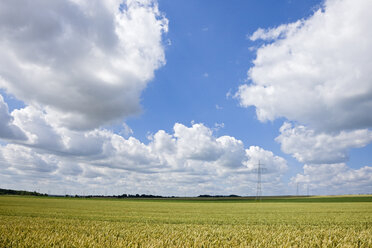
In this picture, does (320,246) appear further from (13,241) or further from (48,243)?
(13,241)

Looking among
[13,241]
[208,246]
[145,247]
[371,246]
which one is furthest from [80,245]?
[371,246]

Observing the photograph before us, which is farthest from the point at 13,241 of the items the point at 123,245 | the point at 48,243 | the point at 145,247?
the point at 145,247


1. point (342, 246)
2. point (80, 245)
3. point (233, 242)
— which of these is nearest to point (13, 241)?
point (80, 245)

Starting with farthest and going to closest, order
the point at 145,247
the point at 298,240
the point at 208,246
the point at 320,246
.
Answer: the point at 298,240 → the point at 320,246 → the point at 208,246 → the point at 145,247

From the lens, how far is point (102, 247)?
22.9ft

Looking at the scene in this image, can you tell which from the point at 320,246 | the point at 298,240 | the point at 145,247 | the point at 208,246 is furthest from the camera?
the point at 298,240

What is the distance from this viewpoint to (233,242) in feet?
26.6

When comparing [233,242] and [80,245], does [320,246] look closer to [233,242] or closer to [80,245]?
[233,242]

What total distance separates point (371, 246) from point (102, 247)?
32.2ft

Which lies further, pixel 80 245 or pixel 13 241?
pixel 13 241

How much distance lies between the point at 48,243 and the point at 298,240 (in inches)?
355

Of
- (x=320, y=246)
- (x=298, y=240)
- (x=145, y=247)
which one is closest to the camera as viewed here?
(x=145, y=247)

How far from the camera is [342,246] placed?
7.52 m

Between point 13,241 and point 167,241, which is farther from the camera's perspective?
point 167,241
